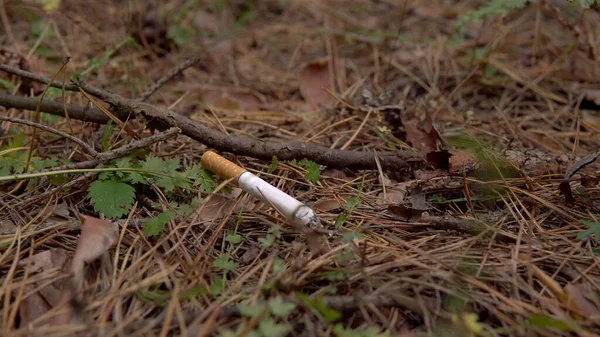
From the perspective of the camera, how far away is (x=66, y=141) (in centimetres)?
216

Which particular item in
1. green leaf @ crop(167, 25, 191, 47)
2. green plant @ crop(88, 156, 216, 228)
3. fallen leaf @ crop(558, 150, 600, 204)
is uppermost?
fallen leaf @ crop(558, 150, 600, 204)

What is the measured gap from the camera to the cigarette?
63.1 inches

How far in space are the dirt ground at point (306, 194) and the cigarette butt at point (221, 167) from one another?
47 millimetres

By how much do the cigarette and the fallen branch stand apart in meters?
0.13

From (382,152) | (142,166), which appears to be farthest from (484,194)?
(142,166)

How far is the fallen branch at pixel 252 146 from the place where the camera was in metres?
1.98

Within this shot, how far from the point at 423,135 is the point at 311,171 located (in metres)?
0.63

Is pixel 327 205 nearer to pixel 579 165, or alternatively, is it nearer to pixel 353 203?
pixel 353 203

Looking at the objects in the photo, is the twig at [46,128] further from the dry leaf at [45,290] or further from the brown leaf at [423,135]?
the brown leaf at [423,135]

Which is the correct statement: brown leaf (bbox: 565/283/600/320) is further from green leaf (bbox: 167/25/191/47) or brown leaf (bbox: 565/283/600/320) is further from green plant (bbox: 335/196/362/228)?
green leaf (bbox: 167/25/191/47)

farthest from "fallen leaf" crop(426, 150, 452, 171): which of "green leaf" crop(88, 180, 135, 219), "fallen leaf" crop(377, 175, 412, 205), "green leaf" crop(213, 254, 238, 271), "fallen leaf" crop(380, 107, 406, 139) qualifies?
"green leaf" crop(88, 180, 135, 219)

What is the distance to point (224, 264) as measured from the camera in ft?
4.86

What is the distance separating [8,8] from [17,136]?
70.8 inches

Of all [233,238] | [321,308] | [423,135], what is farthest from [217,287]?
[423,135]
